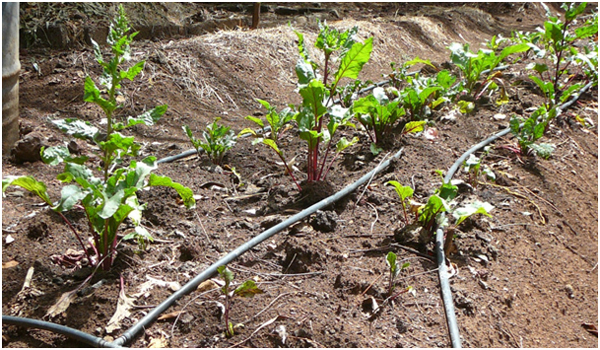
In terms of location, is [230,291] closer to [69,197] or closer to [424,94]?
[69,197]

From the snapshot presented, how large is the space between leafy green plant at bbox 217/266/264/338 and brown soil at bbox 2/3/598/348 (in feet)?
0.14

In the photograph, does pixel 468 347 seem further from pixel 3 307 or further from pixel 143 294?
pixel 3 307

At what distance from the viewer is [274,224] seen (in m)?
3.10

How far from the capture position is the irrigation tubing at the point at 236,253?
2256mm

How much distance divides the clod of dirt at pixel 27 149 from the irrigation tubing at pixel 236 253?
166cm

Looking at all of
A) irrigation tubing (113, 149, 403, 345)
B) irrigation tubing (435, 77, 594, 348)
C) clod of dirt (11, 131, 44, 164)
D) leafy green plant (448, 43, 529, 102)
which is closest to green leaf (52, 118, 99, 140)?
irrigation tubing (113, 149, 403, 345)

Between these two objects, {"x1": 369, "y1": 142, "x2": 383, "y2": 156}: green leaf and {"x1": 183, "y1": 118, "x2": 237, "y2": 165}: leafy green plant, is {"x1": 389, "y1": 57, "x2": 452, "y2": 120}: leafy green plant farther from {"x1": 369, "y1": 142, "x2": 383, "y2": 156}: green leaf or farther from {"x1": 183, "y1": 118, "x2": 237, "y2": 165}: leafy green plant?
{"x1": 183, "y1": 118, "x2": 237, "y2": 165}: leafy green plant

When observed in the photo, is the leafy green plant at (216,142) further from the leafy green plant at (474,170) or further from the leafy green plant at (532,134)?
Answer: the leafy green plant at (532,134)

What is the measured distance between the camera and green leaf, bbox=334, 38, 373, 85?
3277 mm

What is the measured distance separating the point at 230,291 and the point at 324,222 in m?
0.75

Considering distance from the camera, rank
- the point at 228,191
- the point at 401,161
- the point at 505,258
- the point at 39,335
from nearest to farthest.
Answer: the point at 39,335 → the point at 505,258 → the point at 228,191 → the point at 401,161

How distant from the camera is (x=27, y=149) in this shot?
359cm

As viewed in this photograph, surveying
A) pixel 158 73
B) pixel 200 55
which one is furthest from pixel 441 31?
pixel 158 73

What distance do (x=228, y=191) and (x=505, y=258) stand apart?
1.63 meters
